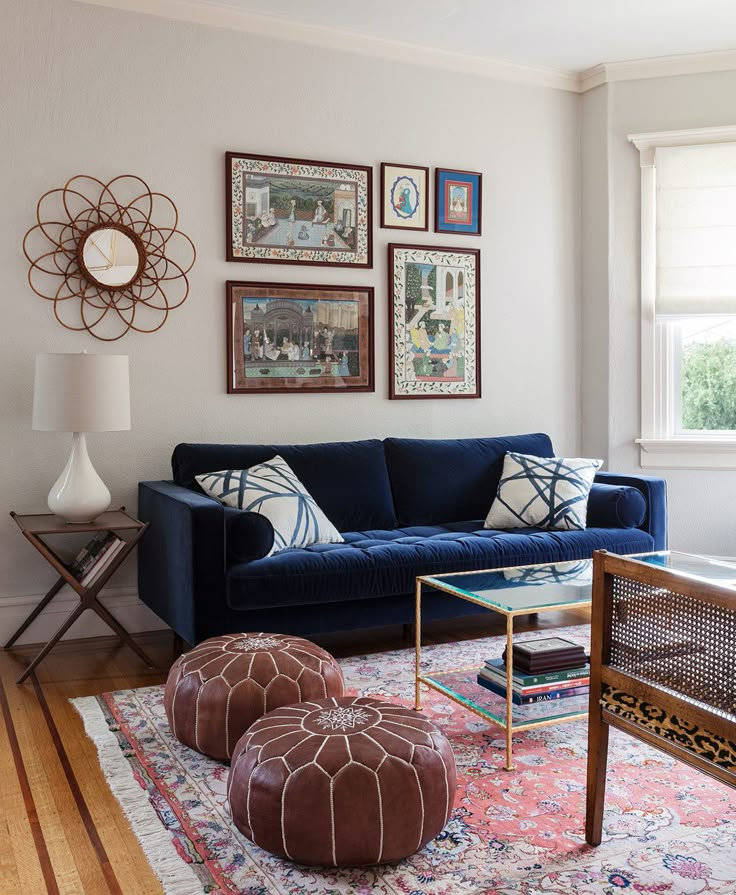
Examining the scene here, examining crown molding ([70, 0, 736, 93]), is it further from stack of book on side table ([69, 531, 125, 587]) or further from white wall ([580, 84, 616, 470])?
stack of book on side table ([69, 531, 125, 587])

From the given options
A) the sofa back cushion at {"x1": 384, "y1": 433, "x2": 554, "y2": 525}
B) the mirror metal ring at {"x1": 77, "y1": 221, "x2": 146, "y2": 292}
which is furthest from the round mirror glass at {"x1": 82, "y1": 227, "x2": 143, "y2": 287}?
the sofa back cushion at {"x1": 384, "y1": 433, "x2": 554, "y2": 525}

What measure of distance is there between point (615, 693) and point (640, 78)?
399 centimetres

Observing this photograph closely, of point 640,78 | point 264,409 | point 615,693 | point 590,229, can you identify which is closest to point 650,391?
point 590,229

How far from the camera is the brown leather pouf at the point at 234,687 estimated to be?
2.52m

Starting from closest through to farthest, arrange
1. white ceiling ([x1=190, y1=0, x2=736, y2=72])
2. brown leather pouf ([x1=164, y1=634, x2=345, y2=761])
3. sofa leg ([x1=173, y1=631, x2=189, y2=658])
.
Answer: brown leather pouf ([x1=164, y1=634, x2=345, y2=761]) → sofa leg ([x1=173, y1=631, x2=189, y2=658]) → white ceiling ([x1=190, y1=0, x2=736, y2=72])

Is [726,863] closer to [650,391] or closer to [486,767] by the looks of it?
[486,767]

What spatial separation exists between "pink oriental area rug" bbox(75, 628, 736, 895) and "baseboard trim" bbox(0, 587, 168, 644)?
1060mm

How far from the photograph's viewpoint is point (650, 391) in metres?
5.03

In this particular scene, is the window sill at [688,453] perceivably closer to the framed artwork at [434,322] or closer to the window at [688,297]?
the window at [688,297]

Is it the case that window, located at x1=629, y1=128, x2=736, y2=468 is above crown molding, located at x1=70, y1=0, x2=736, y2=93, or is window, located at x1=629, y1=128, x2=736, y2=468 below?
below

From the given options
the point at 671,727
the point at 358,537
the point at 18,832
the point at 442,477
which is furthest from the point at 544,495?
the point at 18,832

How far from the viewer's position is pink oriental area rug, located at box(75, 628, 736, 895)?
1.95 metres

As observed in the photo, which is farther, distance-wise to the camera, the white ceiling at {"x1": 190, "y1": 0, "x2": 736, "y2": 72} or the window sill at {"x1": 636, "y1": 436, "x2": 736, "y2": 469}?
the window sill at {"x1": 636, "y1": 436, "x2": 736, "y2": 469}

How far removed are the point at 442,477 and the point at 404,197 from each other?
1.48 m
